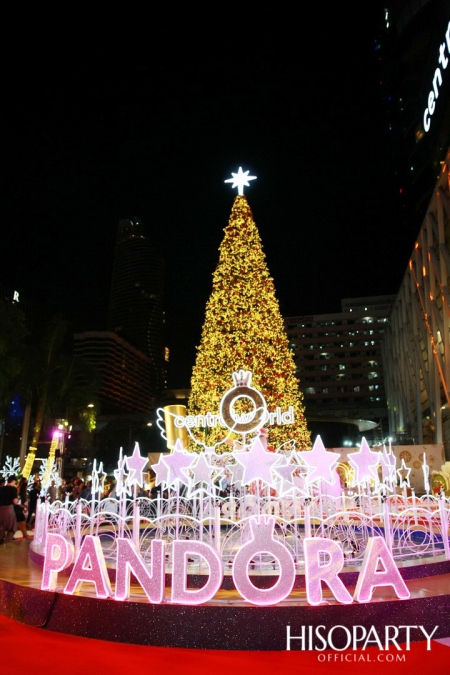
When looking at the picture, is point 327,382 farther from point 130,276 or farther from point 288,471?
point 130,276

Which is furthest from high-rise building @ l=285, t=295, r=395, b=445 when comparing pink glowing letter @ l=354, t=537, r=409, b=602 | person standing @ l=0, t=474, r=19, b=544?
pink glowing letter @ l=354, t=537, r=409, b=602

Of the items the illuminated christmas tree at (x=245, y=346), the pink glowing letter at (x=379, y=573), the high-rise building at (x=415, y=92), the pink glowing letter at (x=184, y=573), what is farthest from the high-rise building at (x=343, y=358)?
the pink glowing letter at (x=184, y=573)

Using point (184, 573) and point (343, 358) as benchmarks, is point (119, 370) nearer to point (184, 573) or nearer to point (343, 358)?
point (343, 358)

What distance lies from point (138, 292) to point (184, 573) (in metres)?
186

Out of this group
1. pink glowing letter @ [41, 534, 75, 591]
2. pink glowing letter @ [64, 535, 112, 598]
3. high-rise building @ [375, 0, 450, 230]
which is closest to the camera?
pink glowing letter @ [64, 535, 112, 598]

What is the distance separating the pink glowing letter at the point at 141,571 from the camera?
541cm

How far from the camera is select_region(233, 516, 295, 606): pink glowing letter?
5266 millimetres

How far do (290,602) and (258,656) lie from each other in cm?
72

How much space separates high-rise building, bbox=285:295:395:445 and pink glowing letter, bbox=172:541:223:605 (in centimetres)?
8398

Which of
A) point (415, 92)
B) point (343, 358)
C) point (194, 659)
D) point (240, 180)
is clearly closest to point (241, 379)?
point (240, 180)

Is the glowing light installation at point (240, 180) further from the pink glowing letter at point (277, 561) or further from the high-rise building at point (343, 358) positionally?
the high-rise building at point (343, 358)

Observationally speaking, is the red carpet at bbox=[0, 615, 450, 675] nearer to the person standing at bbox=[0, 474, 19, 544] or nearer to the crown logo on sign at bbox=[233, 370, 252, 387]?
the person standing at bbox=[0, 474, 19, 544]

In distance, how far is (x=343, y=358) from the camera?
309 feet

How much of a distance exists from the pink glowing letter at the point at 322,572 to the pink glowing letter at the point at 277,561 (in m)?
0.21
